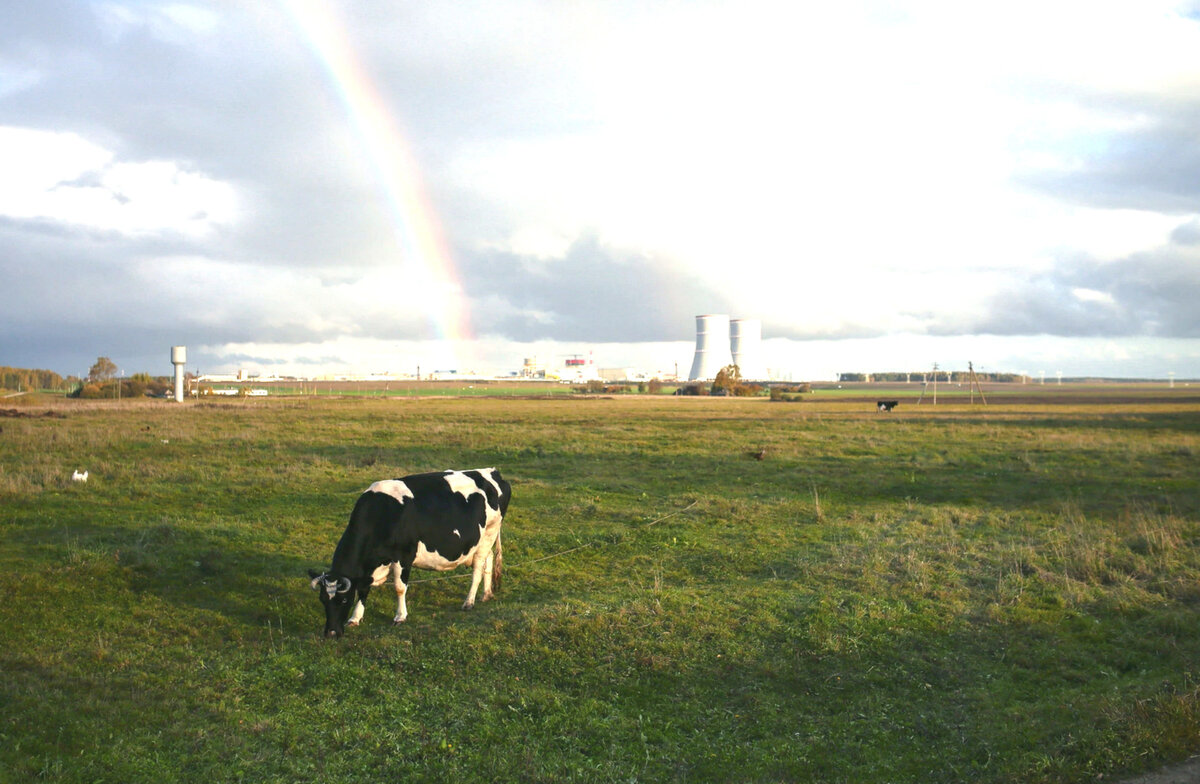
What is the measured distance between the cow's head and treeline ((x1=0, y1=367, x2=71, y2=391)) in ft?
485

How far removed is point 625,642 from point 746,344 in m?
163

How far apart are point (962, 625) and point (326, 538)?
37.1 feet

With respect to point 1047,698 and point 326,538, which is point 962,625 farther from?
point 326,538

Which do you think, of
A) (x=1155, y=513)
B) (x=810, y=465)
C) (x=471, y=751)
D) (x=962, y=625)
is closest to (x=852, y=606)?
(x=962, y=625)

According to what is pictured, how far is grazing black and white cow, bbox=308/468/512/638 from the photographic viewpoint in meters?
11.0

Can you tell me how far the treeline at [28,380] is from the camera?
140m

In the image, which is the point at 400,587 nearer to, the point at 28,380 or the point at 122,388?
the point at 122,388

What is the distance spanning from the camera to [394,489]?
11.9 meters

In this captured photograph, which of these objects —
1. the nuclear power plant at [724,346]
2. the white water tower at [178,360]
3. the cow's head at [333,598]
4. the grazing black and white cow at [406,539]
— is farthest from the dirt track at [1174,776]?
the nuclear power plant at [724,346]

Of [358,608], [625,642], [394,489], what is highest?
[394,489]

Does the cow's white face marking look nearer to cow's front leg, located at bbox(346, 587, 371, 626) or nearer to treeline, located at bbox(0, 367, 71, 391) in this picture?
cow's front leg, located at bbox(346, 587, 371, 626)

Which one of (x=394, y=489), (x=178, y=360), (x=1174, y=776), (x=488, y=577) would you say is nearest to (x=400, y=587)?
(x=394, y=489)

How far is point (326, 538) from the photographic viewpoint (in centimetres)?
Answer: 1616

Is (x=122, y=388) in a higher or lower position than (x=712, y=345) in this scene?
lower
